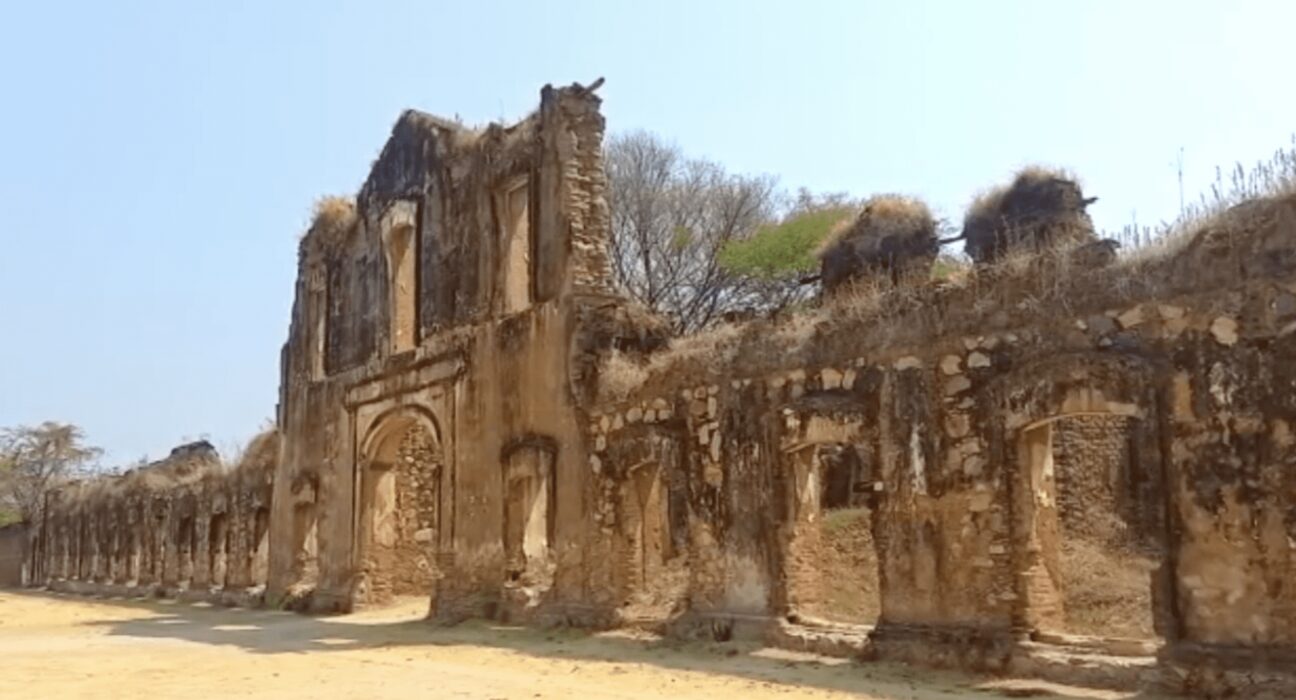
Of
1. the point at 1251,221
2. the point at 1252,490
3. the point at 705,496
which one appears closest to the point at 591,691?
the point at 705,496

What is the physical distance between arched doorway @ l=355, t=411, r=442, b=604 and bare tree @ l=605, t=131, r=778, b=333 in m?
13.7

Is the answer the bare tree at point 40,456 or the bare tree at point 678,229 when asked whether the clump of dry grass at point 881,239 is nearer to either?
the bare tree at point 678,229

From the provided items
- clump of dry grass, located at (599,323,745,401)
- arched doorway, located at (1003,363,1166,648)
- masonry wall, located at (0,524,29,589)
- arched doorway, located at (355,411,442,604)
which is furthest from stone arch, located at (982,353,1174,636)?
masonry wall, located at (0,524,29,589)

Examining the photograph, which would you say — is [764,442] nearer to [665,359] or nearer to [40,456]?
[665,359]

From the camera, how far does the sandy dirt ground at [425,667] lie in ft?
32.8

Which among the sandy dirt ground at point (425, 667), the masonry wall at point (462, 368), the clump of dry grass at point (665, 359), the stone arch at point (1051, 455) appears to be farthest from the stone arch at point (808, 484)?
the masonry wall at point (462, 368)

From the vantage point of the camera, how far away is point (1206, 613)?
29.7 feet

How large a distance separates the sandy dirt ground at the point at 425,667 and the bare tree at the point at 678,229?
1871 centimetres

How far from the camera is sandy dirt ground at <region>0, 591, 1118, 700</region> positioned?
10.0 meters

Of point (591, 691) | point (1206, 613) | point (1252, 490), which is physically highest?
point (1252, 490)

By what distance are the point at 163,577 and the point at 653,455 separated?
20.8 metres

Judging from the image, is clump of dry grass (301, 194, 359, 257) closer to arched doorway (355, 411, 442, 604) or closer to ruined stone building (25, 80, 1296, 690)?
ruined stone building (25, 80, 1296, 690)

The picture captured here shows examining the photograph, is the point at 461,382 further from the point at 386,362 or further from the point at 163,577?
the point at 163,577

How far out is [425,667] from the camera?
11977mm
